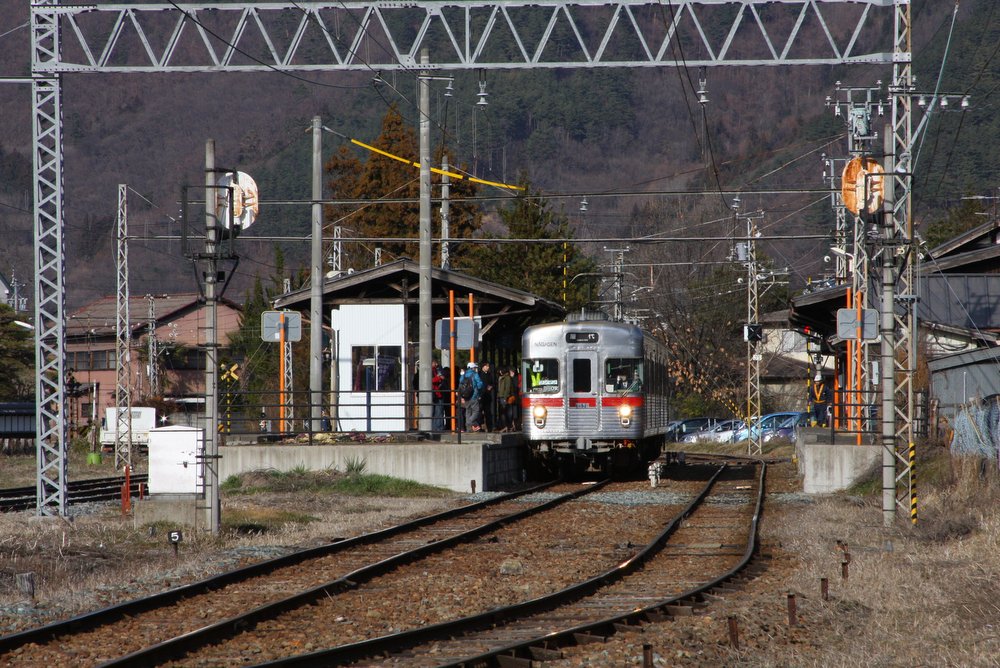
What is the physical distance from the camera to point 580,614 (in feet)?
33.1

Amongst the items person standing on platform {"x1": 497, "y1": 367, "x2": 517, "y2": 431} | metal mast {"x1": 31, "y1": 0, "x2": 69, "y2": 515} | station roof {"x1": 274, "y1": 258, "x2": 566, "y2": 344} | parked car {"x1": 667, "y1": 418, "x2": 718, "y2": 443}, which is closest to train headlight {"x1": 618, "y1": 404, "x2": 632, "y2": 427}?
station roof {"x1": 274, "y1": 258, "x2": 566, "y2": 344}

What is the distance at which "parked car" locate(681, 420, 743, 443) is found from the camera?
51969 mm

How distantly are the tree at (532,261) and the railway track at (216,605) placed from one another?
155 ft

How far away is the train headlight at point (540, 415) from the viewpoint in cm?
2598

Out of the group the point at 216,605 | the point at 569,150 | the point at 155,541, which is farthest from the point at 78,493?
the point at 569,150

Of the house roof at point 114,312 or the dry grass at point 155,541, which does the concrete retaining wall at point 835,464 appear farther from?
the house roof at point 114,312

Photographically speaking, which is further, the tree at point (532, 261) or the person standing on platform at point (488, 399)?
the tree at point (532, 261)

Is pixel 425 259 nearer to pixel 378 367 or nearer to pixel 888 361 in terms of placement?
pixel 378 367

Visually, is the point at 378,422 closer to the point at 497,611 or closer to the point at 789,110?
the point at 497,611

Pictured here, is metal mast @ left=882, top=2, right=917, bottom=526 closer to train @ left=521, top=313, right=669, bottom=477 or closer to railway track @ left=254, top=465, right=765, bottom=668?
railway track @ left=254, top=465, right=765, bottom=668

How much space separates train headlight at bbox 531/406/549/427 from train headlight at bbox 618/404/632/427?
1.41 m

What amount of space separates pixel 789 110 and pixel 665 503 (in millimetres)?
153890

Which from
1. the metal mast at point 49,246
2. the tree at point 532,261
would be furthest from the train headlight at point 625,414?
the tree at point 532,261

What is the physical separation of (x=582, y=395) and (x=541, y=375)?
93cm
